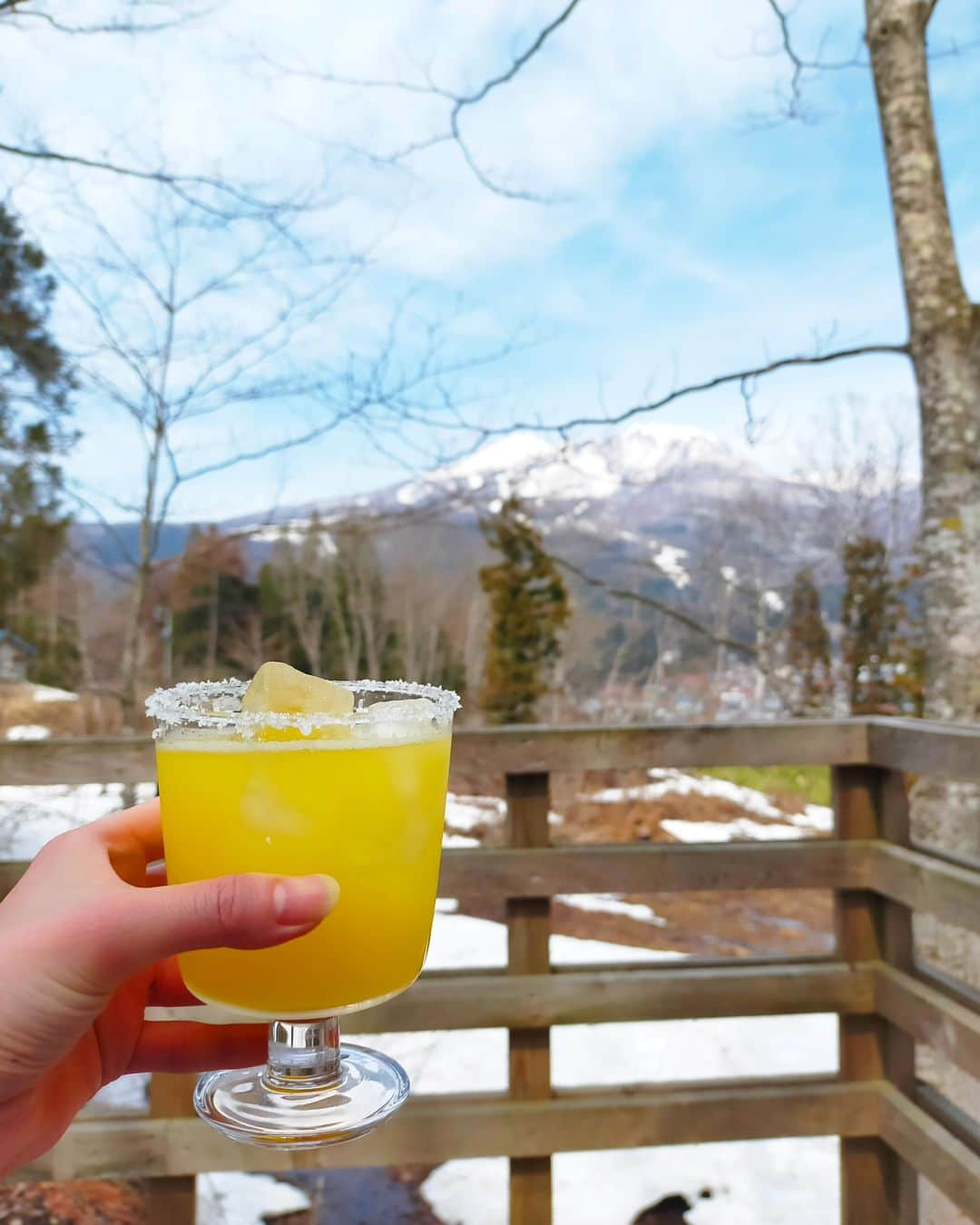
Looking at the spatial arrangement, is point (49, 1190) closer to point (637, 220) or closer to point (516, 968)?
point (516, 968)

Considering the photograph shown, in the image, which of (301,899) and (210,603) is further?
(210,603)

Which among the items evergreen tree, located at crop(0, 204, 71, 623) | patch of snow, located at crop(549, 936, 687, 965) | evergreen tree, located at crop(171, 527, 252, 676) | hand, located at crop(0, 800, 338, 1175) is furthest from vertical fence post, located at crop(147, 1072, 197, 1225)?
evergreen tree, located at crop(0, 204, 71, 623)

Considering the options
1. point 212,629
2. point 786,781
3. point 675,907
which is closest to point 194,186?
point 212,629

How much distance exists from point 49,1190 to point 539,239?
916 cm

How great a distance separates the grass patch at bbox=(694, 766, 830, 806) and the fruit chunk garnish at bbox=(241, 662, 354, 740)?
8886 mm

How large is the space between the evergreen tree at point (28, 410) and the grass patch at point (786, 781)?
6450 millimetres

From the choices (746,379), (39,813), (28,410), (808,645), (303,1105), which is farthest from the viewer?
(808,645)

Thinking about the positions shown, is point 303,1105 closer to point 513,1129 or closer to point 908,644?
point 513,1129

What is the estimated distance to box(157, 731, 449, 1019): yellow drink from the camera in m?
0.63

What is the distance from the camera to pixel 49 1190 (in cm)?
280

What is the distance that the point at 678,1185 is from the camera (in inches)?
111

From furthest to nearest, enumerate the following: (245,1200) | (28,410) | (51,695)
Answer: (51,695) < (28,410) < (245,1200)

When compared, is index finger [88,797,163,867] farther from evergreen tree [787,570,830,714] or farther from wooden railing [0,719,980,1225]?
evergreen tree [787,570,830,714]

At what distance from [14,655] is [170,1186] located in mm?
7367
